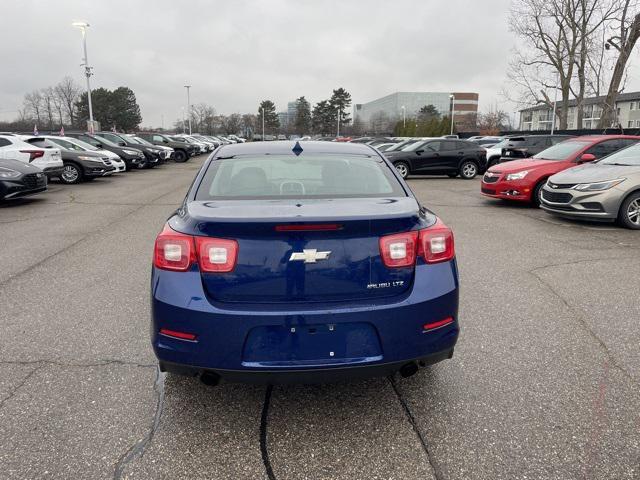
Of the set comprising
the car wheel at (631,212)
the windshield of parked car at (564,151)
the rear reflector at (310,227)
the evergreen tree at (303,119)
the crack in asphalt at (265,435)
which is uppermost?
the evergreen tree at (303,119)

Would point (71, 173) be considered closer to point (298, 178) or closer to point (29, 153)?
point (29, 153)

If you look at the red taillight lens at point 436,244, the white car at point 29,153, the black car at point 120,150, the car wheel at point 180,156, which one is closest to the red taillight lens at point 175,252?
the red taillight lens at point 436,244

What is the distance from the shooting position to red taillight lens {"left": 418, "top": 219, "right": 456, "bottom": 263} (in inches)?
100

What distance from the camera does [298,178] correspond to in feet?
10.8

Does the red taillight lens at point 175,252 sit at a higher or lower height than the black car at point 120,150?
lower

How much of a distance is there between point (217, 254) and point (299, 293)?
446 millimetres

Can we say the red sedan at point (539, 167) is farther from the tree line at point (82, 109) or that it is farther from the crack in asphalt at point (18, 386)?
the tree line at point (82, 109)

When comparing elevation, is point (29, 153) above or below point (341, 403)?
above

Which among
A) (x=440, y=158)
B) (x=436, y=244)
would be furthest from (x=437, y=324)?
(x=440, y=158)

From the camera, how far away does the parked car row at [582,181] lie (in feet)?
27.0

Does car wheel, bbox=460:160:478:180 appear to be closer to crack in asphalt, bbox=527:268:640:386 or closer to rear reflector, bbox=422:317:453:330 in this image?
crack in asphalt, bbox=527:268:640:386

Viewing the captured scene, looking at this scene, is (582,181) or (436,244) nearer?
(436,244)

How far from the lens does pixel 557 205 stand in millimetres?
8742

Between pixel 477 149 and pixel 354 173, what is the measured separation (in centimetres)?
1672
